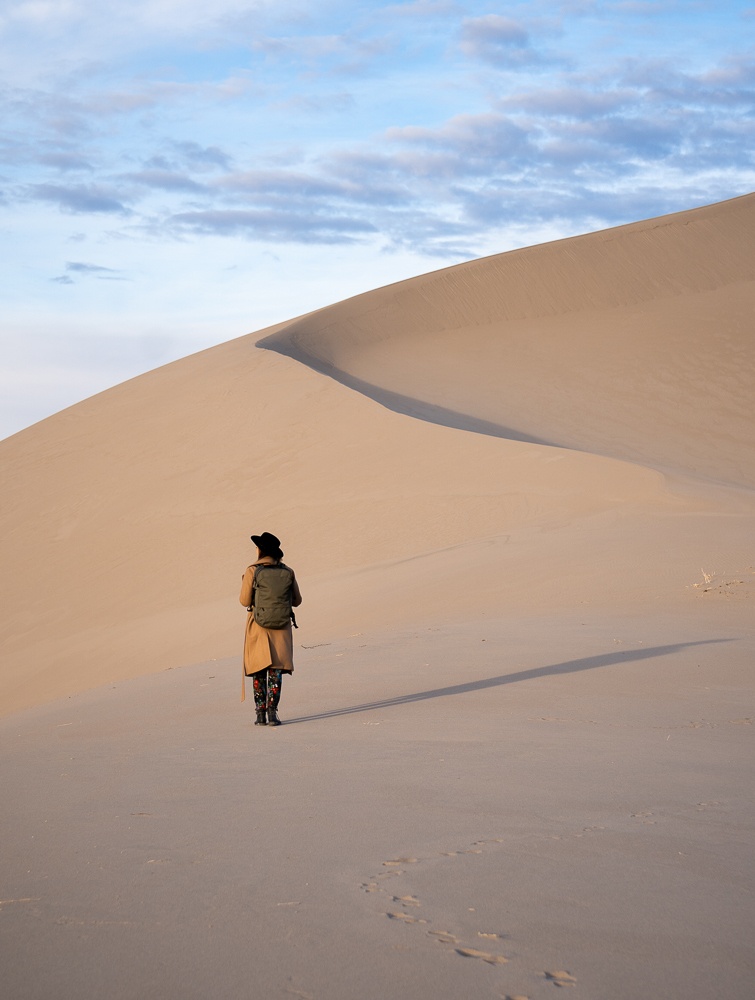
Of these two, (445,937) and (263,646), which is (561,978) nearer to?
(445,937)

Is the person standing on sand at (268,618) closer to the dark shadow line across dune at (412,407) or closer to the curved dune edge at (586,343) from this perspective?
the dark shadow line across dune at (412,407)

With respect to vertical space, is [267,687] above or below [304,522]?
below

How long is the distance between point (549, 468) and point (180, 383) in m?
11.8

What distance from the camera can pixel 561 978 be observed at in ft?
8.66

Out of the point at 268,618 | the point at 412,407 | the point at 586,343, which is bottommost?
the point at 268,618

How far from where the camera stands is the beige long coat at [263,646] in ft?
23.3

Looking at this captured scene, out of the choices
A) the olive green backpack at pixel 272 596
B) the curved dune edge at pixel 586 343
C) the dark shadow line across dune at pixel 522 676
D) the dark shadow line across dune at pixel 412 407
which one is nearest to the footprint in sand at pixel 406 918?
the dark shadow line across dune at pixel 522 676

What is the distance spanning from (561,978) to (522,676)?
538 cm

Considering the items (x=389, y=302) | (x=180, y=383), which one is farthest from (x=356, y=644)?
(x=389, y=302)

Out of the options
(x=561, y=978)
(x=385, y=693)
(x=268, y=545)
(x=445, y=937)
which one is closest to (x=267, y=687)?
(x=268, y=545)

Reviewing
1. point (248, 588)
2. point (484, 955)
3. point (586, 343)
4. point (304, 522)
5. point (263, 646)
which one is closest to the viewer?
point (484, 955)

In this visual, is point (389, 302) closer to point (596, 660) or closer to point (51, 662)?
point (51, 662)

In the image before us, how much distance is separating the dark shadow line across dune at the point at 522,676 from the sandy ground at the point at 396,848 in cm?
8

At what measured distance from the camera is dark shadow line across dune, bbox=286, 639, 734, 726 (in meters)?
7.23
